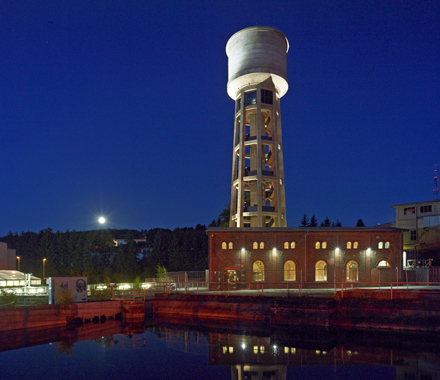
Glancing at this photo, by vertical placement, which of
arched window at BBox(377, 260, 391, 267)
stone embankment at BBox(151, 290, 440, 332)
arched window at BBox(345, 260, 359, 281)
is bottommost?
stone embankment at BBox(151, 290, 440, 332)

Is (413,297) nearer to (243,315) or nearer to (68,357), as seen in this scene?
(243,315)

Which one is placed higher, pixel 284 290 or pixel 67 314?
pixel 284 290

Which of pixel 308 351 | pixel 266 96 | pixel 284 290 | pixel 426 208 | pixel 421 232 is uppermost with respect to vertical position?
pixel 266 96

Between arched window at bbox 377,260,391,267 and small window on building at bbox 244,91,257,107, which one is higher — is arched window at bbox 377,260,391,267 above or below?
below

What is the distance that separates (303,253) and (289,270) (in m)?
2.34

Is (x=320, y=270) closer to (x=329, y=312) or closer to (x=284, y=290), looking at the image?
(x=284, y=290)

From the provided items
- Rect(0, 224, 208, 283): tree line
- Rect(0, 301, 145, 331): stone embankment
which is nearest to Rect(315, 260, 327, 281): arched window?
Rect(0, 301, 145, 331): stone embankment

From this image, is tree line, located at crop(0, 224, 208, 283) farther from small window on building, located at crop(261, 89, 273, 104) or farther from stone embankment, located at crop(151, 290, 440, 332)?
stone embankment, located at crop(151, 290, 440, 332)

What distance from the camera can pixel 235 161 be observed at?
61.0 m

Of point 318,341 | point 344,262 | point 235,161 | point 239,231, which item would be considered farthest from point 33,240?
point 318,341

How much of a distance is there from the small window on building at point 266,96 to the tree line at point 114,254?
4036 cm

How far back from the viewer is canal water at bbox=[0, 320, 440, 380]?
20109mm

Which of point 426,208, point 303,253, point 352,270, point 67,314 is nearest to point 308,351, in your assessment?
point 67,314

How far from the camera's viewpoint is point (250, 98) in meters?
59.8
